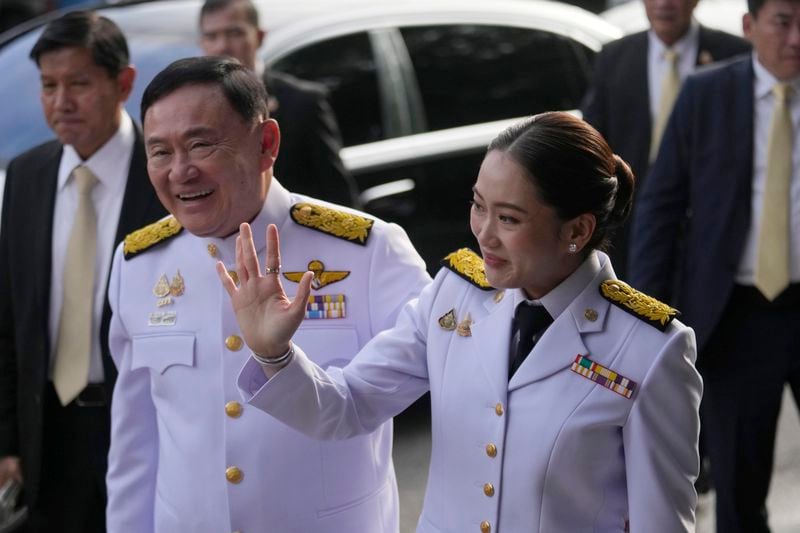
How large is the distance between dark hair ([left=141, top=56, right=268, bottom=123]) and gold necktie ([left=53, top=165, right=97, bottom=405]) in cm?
109

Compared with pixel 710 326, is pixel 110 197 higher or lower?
higher

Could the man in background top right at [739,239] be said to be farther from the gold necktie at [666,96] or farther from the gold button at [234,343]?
the gold button at [234,343]

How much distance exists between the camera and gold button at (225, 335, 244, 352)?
319 centimetres

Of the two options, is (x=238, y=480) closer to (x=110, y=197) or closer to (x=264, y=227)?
(x=264, y=227)

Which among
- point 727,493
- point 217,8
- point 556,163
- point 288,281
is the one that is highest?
point 217,8

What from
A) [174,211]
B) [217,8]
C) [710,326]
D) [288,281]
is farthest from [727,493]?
[217,8]

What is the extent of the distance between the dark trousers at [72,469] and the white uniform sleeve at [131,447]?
0.84 metres

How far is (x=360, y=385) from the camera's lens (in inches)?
117

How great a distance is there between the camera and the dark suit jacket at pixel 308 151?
18.1 ft

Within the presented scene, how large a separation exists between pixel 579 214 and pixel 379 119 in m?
3.80

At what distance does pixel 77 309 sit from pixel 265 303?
1.50 m

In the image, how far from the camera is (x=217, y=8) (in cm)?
581

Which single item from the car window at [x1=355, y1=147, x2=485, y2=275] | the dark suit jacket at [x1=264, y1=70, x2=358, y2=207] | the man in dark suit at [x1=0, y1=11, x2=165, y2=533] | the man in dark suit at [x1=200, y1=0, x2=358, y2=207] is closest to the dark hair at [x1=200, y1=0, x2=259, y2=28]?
the man in dark suit at [x1=200, y1=0, x2=358, y2=207]

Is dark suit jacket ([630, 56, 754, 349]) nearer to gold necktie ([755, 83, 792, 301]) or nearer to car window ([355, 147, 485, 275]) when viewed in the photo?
gold necktie ([755, 83, 792, 301])
